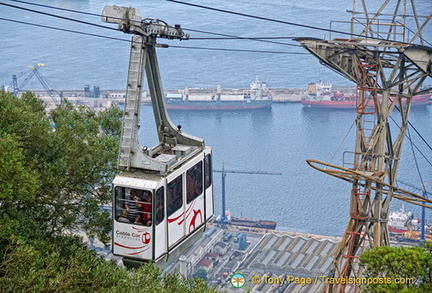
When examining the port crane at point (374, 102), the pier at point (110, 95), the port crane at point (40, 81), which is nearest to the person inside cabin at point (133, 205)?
the port crane at point (374, 102)

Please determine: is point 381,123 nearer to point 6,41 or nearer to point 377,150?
point 377,150

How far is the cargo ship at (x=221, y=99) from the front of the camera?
3050cm

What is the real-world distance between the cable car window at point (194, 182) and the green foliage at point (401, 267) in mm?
1293

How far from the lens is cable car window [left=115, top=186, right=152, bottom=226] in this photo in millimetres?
4312

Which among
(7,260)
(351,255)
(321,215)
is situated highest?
(7,260)

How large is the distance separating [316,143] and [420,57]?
22.0m

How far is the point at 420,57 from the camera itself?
16.9 ft

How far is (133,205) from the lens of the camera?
4359 millimetres

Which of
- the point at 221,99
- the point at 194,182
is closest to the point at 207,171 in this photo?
the point at 194,182

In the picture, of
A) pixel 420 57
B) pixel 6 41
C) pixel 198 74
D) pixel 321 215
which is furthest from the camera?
pixel 6 41

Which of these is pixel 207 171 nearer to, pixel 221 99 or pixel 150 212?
pixel 150 212

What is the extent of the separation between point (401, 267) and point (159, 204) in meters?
1.47

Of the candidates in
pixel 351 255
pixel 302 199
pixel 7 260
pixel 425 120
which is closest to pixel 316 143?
pixel 302 199

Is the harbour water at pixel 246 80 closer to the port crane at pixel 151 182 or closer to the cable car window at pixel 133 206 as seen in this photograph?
the port crane at pixel 151 182
